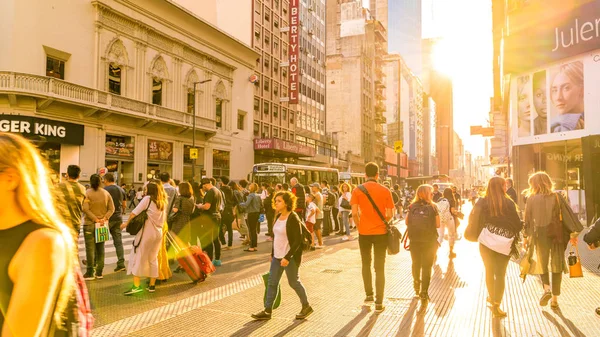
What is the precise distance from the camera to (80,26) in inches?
1072

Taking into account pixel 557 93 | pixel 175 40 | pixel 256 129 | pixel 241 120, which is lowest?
pixel 557 93

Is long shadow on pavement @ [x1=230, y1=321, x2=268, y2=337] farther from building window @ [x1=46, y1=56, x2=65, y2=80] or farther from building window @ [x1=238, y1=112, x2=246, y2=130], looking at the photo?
building window @ [x1=238, y1=112, x2=246, y2=130]

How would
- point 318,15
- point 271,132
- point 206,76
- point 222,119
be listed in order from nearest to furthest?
point 206,76, point 222,119, point 271,132, point 318,15

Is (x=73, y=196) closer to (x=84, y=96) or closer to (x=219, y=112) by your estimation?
(x=84, y=96)

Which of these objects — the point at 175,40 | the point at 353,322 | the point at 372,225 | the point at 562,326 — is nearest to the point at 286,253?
the point at 353,322

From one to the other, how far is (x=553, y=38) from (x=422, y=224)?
23.3m

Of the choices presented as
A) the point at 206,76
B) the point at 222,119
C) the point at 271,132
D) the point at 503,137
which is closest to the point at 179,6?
the point at 206,76

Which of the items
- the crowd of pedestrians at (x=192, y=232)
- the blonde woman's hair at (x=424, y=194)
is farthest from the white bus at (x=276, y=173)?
the blonde woman's hair at (x=424, y=194)

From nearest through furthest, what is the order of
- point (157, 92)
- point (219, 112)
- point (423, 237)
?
1. point (423, 237)
2. point (157, 92)
3. point (219, 112)

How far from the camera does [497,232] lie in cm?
624

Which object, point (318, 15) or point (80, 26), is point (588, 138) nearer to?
point (80, 26)

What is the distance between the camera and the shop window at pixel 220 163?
40259 millimetres

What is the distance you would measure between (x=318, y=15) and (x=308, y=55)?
865 cm

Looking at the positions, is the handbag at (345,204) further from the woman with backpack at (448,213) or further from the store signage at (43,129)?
the store signage at (43,129)
